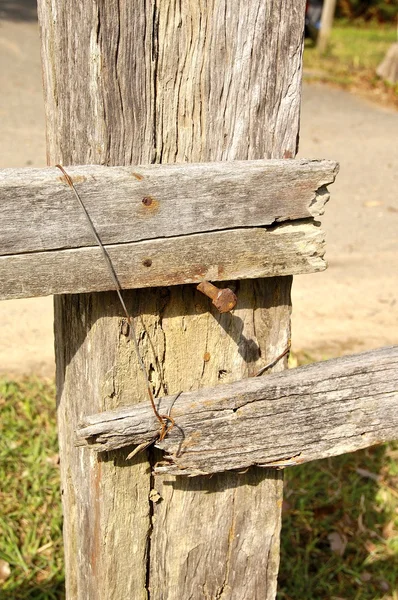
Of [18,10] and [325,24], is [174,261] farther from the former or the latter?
[18,10]

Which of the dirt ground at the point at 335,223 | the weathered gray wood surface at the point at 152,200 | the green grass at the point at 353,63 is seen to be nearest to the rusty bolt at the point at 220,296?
the weathered gray wood surface at the point at 152,200

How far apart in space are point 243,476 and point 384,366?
0.46 meters

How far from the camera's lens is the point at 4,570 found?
122 inches

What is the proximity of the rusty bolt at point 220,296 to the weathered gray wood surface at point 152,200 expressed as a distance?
127 mm

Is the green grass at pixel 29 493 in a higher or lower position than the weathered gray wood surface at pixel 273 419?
lower

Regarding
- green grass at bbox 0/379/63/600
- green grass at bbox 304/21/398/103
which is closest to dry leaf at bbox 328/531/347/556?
green grass at bbox 0/379/63/600

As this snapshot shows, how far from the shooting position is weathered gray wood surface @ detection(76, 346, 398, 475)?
5.43 ft

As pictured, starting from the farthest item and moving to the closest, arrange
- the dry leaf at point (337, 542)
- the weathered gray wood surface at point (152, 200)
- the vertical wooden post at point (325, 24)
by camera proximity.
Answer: the vertical wooden post at point (325, 24) < the dry leaf at point (337, 542) < the weathered gray wood surface at point (152, 200)

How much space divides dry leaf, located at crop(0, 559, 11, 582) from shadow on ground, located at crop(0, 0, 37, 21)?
1209 centimetres

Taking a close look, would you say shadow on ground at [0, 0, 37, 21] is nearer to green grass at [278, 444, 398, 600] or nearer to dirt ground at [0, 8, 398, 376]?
dirt ground at [0, 8, 398, 376]

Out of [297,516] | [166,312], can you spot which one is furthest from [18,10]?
[166,312]

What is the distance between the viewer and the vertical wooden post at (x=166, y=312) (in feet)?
4.89

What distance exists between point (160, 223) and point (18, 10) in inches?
567

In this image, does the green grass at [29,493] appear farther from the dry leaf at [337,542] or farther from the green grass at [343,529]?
the dry leaf at [337,542]
